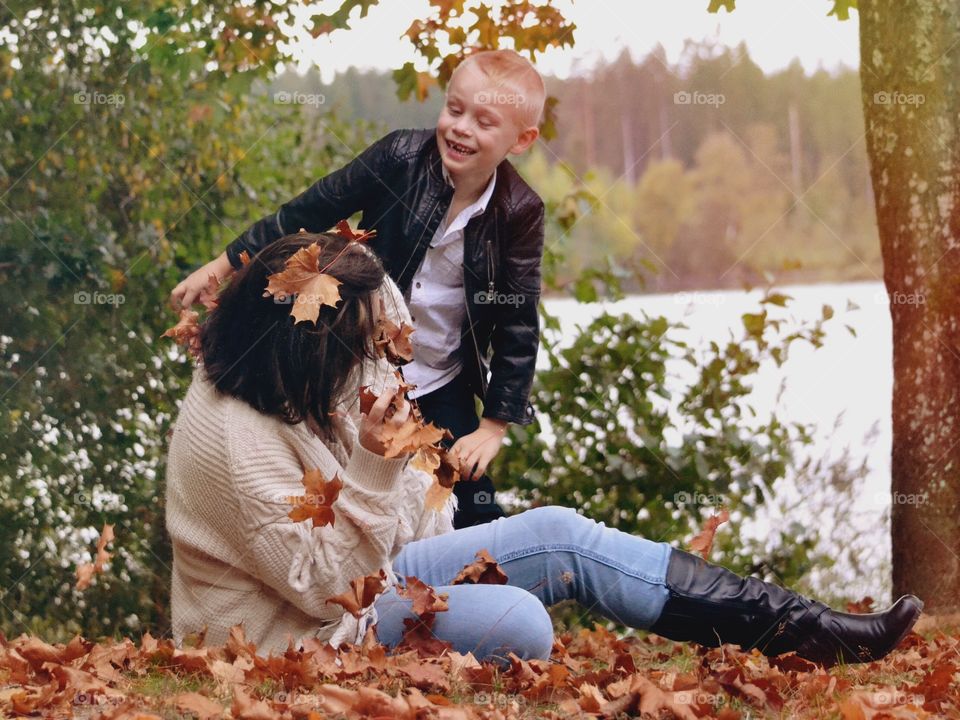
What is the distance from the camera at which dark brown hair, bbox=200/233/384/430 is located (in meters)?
2.35

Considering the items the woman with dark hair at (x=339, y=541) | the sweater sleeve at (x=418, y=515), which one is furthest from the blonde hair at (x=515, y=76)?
the sweater sleeve at (x=418, y=515)

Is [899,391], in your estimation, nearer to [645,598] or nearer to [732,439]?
[732,439]

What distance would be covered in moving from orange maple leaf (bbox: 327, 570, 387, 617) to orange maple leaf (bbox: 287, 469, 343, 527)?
13 cm

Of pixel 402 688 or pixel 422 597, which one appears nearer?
pixel 402 688

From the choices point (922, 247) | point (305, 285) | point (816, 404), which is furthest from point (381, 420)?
point (816, 404)

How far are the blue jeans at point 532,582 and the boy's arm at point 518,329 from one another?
54cm

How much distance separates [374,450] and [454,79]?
1.11m

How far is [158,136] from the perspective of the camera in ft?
12.5

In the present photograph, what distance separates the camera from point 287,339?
234cm

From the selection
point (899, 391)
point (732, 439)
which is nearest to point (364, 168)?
point (732, 439)

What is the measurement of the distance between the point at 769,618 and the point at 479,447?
0.84m

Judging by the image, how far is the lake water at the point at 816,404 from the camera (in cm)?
391

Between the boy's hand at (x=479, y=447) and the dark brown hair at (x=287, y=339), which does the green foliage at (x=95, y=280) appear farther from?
the dark brown hair at (x=287, y=339)

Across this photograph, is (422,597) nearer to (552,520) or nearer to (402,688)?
(402,688)
